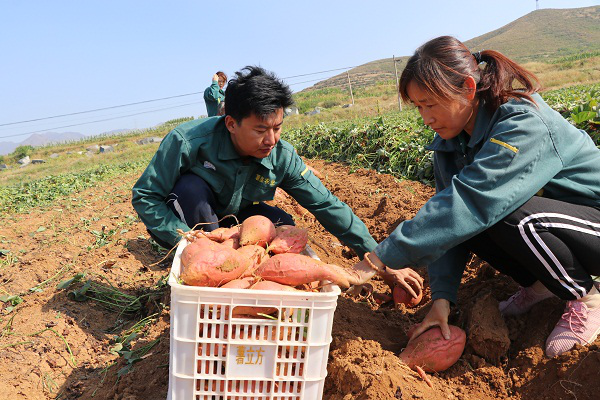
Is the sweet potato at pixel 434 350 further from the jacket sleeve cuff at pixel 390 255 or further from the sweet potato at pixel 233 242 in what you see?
the sweet potato at pixel 233 242

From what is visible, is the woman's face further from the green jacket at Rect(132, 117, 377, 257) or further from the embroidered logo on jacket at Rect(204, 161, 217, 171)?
the embroidered logo on jacket at Rect(204, 161, 217, 171)

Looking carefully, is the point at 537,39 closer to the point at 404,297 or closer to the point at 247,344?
the point at 404,297

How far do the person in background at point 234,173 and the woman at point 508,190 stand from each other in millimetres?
675

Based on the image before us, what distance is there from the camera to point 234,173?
109 inches

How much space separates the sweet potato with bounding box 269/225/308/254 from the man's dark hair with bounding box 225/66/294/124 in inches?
30.6

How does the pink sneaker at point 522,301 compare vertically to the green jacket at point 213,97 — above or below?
below

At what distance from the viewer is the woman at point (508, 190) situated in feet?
5.68

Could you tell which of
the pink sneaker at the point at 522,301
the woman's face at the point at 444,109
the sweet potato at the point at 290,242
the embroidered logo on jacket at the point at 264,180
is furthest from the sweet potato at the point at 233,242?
the pink sneaker at the point at 522,301

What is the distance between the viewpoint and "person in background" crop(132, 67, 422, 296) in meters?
2.54

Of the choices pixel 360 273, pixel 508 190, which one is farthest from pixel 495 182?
pixel 360 273

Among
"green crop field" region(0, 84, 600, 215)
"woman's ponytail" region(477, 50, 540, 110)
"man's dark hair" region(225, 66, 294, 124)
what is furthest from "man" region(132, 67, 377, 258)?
"green crop field" region(0, 84, 600, 215)

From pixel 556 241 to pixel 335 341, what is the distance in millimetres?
966

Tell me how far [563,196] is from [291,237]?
1.14 m

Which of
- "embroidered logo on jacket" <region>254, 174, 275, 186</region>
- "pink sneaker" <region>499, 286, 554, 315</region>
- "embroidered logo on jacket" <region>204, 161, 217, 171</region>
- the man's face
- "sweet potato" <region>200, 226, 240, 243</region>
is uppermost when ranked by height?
the man's face
